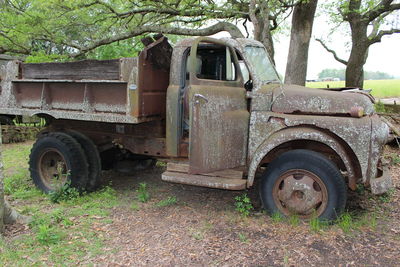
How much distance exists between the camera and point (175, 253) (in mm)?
3475

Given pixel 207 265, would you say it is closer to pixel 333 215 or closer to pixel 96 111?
pixel 333 215

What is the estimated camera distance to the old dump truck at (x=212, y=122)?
397 cm

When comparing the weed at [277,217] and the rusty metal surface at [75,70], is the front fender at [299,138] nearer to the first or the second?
the weed at [277,217]

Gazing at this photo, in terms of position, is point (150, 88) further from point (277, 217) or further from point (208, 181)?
point (277, 217)

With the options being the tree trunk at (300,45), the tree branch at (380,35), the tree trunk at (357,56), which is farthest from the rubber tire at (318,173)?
the tree branch at (380,35)

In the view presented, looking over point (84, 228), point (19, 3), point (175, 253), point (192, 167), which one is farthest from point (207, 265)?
point (19, 3)

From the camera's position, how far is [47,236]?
12.0ft

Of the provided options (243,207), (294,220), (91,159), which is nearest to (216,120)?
(243,207)

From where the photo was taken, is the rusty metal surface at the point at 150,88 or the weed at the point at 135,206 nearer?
the rusty metal surface at the point at 150,88

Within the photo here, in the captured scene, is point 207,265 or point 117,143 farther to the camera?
point 117,143

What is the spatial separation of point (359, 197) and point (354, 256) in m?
1.75

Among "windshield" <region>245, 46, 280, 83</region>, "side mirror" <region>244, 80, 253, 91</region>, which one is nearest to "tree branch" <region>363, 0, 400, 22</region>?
"windshield" <region>245, 46, 280, 83</region>

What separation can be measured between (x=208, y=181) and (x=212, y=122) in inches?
28.6

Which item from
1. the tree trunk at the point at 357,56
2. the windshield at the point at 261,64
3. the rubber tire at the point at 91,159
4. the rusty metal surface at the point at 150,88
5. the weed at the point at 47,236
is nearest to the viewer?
the weed at the point at 47,236
